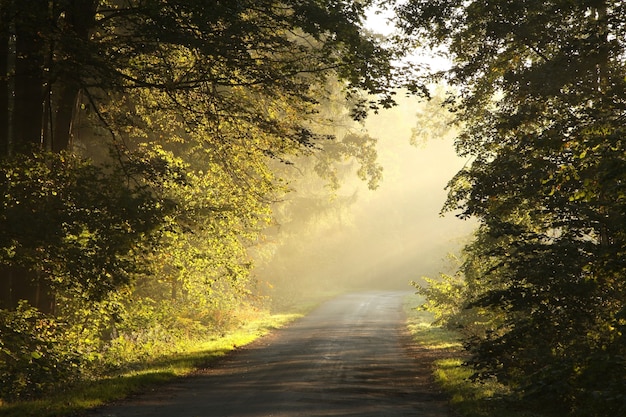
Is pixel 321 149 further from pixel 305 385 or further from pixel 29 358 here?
pixel 29 358

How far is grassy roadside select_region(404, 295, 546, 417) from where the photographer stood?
10778mm

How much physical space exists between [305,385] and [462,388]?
3.42 metres

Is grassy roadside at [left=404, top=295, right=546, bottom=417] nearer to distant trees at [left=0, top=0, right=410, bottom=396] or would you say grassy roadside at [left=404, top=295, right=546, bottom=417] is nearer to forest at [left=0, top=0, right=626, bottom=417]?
forest at [left=0, top=0, right=626, bottom=417]

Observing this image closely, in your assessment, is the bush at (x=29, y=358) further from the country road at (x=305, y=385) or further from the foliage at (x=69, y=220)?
the country road at (x=305, y=385)

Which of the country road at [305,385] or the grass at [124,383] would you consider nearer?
the grass at [124,383]

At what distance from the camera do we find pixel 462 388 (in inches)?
526

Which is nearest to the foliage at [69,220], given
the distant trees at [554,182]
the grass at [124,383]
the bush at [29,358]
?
the bush at [29,358]

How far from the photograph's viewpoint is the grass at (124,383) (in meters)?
10.2

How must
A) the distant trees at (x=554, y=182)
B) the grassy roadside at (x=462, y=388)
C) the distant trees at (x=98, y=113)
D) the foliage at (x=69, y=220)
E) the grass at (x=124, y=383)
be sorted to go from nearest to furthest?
the distant trees at (x=554, y=182) → the grass at (x=124, y=383) → the grassy roadside at (x=462, y=388) → the foliage at (x=69, y=220) → the distant trees at (x=98, y=113)

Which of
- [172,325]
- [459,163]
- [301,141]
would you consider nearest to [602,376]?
[301,141]

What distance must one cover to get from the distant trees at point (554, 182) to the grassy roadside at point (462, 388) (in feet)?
1.69

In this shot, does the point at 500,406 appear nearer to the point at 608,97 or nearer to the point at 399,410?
the point at 399,410

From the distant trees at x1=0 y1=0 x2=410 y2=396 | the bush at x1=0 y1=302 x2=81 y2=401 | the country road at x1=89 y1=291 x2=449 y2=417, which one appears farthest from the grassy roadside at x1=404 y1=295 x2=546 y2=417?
the bush at x1=0 y1=302 x2=81 y2=401

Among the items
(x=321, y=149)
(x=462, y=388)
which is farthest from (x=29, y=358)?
(x=462, y=388)
